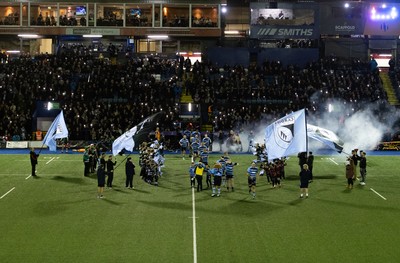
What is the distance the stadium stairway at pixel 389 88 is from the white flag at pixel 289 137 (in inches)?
1205

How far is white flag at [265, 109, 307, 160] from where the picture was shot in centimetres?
2809

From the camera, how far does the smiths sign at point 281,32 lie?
206ft

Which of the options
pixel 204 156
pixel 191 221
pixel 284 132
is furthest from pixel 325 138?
pixel 191 221

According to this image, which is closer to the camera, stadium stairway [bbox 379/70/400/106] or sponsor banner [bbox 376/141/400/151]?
sponsor banner [bbox 376/141/400/151]

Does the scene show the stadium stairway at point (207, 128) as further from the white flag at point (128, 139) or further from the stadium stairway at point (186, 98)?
the white flag at point (128, 139)

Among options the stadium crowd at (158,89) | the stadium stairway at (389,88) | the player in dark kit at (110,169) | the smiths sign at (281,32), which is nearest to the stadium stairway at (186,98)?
the stadium crowd at (158,89)

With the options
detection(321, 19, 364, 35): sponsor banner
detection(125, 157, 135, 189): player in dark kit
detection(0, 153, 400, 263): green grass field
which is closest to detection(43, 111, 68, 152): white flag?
detection(0, 153, 400, 263): green grass field

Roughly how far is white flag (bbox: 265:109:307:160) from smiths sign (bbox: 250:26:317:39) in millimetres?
34849

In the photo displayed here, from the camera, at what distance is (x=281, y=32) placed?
62.9 metres

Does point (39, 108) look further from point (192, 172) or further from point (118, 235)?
point (118, 235)

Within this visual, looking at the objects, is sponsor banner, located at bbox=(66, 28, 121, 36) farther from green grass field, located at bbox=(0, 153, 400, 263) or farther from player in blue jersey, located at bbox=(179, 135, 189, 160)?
green grass field, located at bbox=(0, 153, 400, 263)

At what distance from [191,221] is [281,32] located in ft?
139

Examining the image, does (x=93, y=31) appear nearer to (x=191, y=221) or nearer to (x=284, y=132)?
(x=284, y=132)

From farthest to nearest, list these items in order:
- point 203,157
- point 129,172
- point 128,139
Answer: point 203,157 < point 128,139 < point 129,172
